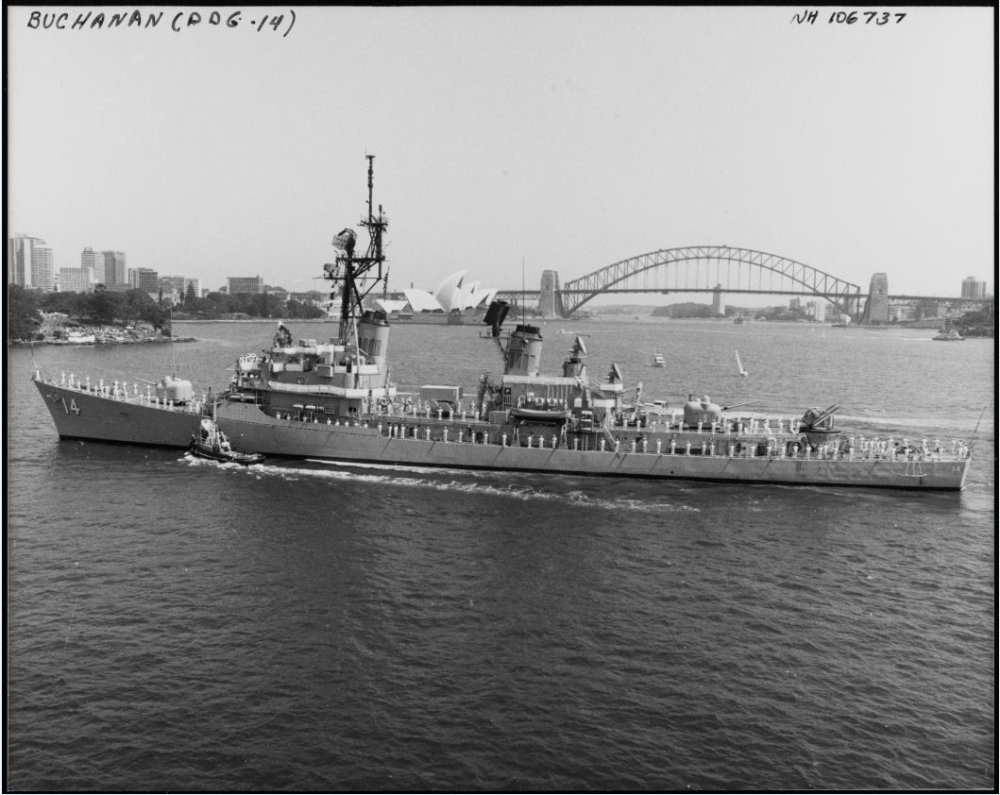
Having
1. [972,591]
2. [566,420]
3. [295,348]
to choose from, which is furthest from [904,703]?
[295,348]

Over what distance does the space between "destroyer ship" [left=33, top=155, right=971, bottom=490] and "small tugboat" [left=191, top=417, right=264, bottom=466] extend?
123 cm

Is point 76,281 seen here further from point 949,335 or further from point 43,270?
point 949,335

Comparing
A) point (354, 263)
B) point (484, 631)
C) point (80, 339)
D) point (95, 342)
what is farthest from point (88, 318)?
point (484, 631)

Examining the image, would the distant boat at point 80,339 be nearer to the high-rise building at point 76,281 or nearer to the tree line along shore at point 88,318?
the tree line along shore at point 88,318

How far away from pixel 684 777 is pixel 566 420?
2957 centimetres

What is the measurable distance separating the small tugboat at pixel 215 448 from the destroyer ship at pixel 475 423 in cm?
123

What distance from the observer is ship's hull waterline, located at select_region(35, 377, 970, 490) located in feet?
143

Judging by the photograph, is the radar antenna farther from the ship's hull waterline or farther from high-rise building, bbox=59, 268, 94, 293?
high-rise building, bbox=59, 268, 94, 293

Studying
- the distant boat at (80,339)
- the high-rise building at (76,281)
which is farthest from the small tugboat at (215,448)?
the high-rise building at (76,281)

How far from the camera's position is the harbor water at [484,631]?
18.5 meters

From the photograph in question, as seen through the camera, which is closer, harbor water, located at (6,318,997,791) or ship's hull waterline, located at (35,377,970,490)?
harbor water, located at (6,318,997,791)

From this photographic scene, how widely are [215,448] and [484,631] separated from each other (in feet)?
89.7

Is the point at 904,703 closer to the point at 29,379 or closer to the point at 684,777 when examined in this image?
the point at 684,777

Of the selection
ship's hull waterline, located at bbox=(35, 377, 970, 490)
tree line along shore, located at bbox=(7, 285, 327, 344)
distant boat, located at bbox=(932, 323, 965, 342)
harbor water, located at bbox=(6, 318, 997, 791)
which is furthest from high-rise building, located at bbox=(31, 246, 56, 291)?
distant boat, located at bbox=(932, 323, 965, 342)
